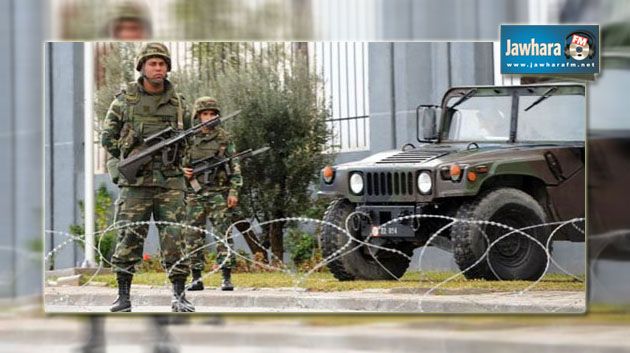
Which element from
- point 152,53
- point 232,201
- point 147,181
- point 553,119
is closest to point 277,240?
point 232,201

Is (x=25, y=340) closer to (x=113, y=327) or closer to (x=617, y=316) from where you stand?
(x=113, y=327)

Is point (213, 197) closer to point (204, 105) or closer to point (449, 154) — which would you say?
point (204, 105)

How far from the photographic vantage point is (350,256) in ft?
16.5

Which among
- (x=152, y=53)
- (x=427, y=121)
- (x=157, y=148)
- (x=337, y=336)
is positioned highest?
(x=152, y=53)

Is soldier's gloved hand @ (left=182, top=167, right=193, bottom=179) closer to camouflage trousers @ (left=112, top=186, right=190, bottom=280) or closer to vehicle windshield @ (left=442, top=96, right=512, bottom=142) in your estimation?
camouflage trousers @ (left=112, top=186, right=190, bottom=280)

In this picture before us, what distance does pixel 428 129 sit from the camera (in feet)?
→ 16.5

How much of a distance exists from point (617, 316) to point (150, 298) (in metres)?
2.25

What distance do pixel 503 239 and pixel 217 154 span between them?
141cm

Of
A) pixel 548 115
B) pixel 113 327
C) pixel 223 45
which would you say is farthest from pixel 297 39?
pixel 113 327

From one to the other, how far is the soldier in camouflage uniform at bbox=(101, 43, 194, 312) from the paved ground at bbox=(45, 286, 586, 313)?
0.26 ft

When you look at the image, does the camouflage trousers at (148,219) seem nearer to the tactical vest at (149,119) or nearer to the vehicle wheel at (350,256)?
the tactical vest at (149,119)

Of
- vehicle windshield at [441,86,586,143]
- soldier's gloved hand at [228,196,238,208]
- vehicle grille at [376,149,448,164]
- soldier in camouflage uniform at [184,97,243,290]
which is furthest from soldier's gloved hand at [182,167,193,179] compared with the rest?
vehicle windshield at [441,86,586,143]

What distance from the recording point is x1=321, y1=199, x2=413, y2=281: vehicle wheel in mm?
5020

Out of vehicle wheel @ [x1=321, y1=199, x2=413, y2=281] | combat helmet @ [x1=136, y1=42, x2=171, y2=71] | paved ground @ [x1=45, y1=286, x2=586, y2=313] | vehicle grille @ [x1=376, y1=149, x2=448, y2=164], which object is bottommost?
paved ground @ [x1=45, y1=286, x2=586, y2=313]
